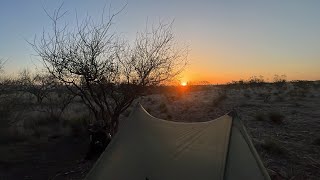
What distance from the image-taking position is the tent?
6.91 m

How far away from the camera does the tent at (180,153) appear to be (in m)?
6.91

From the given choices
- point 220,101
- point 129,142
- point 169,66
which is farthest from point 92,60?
point 220,101

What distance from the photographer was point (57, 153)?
16.3 metres

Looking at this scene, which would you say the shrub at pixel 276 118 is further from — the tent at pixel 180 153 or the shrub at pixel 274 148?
the tent at pixel 180 153

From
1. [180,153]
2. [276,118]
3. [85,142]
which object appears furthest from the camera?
[276,118]

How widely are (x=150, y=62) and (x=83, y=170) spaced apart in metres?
5.76

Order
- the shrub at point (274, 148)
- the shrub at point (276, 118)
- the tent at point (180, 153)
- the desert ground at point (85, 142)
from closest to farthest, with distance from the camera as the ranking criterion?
1. the tent at point (180, 153)
2. the desert ground at point (85, 142)
3. the shrub at point (274, 148)
4. the shrub at point (276, 118)

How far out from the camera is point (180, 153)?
745cm

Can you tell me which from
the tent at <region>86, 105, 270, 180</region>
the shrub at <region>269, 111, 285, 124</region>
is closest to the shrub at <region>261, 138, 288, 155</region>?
the shrub at <region>269, 111, 285, 124</region>

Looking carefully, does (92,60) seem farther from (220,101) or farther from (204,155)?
(220,101)

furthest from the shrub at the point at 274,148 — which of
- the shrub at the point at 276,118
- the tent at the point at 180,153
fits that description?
the tent at the point at 180,153

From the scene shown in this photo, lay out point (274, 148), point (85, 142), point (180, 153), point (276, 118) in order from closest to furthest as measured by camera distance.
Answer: point (180, 153)
point (274, 148)
point (85, 142)
point (276, 118)

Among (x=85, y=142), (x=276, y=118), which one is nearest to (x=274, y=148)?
(x=276, y=118)

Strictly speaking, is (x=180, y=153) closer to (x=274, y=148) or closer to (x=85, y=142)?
(x=274, y=148)
